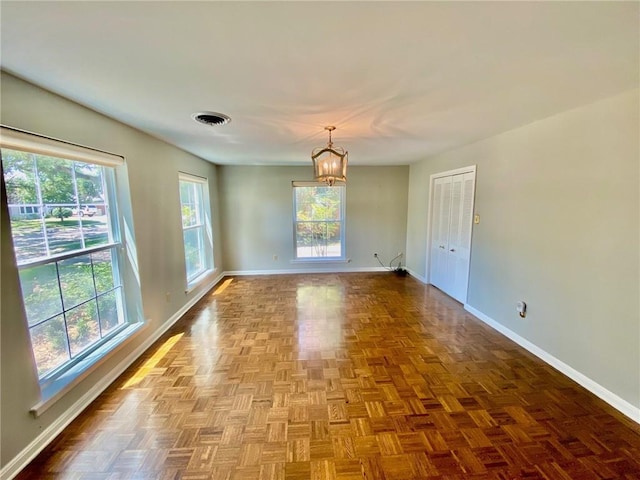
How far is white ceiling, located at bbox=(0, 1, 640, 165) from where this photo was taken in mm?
1083

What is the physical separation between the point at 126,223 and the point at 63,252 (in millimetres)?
690

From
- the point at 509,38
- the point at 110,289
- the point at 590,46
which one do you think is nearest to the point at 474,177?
the point at 590,46

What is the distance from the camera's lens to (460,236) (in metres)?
4.04

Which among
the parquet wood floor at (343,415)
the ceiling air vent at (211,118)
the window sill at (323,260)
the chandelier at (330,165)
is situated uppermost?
the ceiling air vent at (211,118)

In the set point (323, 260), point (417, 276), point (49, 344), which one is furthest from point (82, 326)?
point (417, 276)

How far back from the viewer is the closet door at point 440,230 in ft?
14.4

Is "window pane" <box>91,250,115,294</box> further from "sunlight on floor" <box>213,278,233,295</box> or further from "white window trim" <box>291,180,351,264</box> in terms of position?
"white window trim" <box>291,180,351,264</box>

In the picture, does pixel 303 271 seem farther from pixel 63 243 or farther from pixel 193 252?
pixel 63 243

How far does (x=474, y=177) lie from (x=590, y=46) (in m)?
2.39

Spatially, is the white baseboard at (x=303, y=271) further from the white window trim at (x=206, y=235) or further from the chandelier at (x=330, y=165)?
the chandelier at (x=330, y=165)

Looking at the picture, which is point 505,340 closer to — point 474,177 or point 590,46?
point 474,177

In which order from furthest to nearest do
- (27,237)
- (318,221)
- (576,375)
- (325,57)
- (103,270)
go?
(318,221) < (103,270) < (576,375) < (27,237) < (325,57)

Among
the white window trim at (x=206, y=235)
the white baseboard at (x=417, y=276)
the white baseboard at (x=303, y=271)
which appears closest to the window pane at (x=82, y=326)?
the white window trim at (x=206, y=235)

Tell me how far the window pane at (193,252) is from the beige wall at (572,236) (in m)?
4.23
